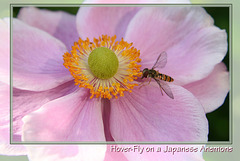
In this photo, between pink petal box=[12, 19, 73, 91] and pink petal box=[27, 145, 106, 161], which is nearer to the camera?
pink petal box=[27, 145, 106, 161]

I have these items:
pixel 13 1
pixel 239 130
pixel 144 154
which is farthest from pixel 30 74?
pixel 239 130

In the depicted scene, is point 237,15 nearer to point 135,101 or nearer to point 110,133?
point 135,101

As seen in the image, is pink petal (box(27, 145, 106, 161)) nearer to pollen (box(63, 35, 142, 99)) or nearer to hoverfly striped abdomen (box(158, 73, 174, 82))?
pollen (box(63, 35, 142, 99))

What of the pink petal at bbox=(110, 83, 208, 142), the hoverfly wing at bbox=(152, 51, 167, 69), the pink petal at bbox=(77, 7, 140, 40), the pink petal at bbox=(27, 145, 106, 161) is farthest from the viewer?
the pink petal at bbox=(77, 7, 140, 40)

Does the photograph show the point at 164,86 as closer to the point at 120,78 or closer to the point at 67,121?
the point at 120,78

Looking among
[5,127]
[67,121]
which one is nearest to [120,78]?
[67,121]

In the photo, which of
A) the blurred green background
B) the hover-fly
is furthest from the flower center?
the blurred green background
